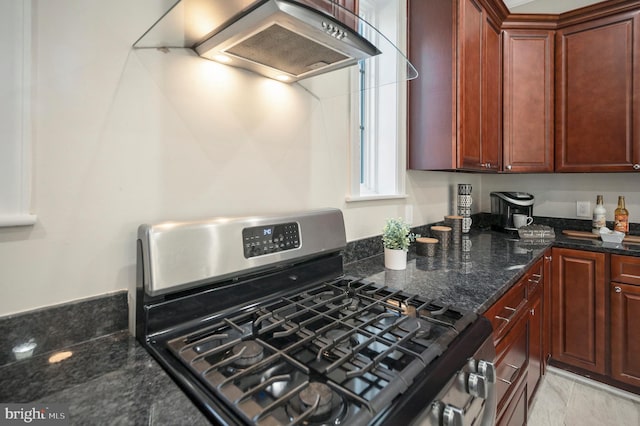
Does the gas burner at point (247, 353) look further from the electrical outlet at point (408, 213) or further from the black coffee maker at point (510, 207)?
the black coffee maker at point (510, 207)

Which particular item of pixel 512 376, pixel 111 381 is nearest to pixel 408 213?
pixel 512 376

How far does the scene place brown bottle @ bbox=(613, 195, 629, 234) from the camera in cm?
216

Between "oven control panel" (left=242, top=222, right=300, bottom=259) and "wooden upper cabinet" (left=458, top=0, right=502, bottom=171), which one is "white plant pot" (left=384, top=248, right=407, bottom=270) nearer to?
"oven control panel" (left=242, top=222, right=300, bottom=259)

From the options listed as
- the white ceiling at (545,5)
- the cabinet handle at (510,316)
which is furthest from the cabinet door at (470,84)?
the white ceiling at (545,5)

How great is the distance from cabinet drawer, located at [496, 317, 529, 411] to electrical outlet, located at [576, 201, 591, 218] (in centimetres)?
144

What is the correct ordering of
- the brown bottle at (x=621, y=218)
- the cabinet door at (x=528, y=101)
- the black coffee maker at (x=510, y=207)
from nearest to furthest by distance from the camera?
the brown bottle at (x=621, y=218) < the cabinet door at (x=528, y=101) < the black coffee maker at (x=510, y=207)

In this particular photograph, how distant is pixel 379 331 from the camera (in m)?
0.81

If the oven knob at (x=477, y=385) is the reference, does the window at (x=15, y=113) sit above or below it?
above

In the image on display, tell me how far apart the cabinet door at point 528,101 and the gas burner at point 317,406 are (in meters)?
2.32

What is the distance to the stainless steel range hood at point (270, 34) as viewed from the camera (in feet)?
2.30

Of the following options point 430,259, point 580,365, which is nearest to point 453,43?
point 430,259

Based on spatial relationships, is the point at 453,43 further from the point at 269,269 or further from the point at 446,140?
the point at 269,269

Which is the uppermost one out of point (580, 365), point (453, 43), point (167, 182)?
point (453, 43)

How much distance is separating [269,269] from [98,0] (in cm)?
85
